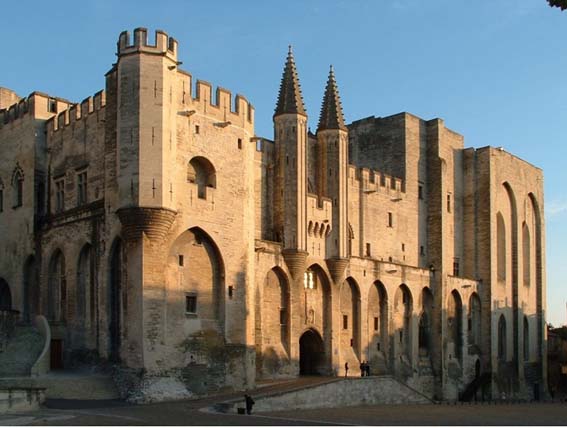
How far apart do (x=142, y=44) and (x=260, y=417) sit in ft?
51.3

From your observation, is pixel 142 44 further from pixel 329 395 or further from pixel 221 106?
pixel 329 395

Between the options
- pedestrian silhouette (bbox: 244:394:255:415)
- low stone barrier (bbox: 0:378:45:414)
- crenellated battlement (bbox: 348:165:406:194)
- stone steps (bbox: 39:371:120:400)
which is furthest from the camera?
crenellated battlement (bbox: 348:165:406:194)

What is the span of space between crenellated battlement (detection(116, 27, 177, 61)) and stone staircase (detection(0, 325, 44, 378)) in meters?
12.4

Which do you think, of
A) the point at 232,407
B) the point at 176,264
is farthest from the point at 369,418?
the point at 176,264

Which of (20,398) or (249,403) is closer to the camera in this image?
(20,398)

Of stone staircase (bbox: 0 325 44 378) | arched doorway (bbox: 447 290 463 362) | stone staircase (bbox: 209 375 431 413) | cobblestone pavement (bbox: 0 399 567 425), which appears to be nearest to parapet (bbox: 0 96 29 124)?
stone staircase (bbox: 0 325 44 378)

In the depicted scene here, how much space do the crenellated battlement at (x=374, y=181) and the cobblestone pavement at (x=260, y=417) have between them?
15824mm

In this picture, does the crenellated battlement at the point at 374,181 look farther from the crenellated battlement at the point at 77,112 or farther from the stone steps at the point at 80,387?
the stone steps at the point at 80,387

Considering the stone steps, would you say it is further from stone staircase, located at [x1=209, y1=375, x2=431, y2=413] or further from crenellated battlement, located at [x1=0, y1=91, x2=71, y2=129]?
crenellated battlement, located at [x1=0, y1=91, x2=71, y2=129]

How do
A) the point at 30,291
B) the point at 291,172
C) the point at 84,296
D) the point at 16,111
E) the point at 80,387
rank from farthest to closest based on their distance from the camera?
the point at 16,111, the point at 291,172, the point at 30,291, the point at 84,296, the point at 80,387

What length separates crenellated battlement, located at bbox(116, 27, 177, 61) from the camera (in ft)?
112

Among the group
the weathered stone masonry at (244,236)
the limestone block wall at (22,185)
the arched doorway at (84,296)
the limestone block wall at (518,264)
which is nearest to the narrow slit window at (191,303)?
the weathered stone masonry at (244,236)

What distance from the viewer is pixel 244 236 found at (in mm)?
37625

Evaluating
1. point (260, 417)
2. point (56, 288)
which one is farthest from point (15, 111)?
point (260, 417)
